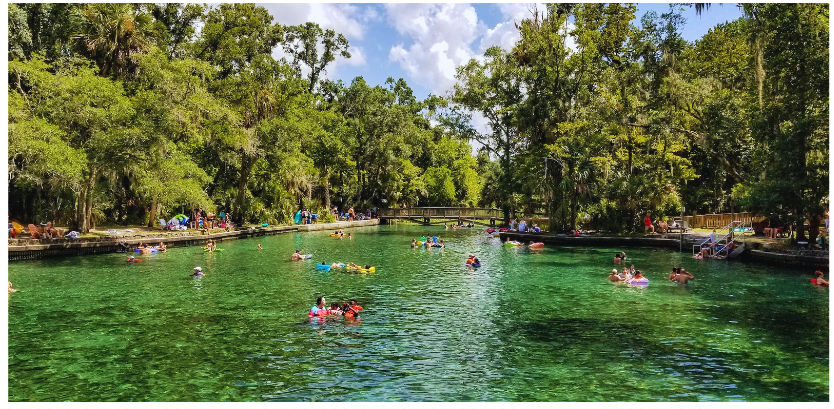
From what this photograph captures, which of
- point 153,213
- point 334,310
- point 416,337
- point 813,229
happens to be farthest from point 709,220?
point 153,213

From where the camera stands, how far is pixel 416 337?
1491 cm

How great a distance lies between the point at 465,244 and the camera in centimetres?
4250

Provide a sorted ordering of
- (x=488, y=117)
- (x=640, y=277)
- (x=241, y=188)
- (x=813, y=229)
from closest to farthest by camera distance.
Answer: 1. (x=640, y=277)
2. (x=813, y=229)
3. (x=241, y=188)
4. (x=488, y=117)

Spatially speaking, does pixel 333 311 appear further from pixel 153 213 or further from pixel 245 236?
pixel 245 236

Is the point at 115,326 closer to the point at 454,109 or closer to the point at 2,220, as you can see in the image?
the point at 2,220

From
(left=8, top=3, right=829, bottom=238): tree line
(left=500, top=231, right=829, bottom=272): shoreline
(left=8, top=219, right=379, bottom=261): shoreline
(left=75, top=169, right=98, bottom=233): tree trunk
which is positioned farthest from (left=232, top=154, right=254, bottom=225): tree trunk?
(left=500, top=231, right=829, bottom=272): shoreline

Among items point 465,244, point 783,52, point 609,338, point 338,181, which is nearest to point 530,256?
point 465,244

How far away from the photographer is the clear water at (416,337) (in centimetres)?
1107

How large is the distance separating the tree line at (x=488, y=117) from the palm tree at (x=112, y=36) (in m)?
0.12

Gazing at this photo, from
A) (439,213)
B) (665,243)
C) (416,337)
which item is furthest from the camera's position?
(439,213)

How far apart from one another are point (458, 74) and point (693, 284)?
3774 cm

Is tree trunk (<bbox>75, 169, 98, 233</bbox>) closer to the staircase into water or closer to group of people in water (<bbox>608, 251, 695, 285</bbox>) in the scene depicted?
group of people in water (<bbox>608, 251, 695, 285</bbox>)

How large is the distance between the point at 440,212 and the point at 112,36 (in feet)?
126

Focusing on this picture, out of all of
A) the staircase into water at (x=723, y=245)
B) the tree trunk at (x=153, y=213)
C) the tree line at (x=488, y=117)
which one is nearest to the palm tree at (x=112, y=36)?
the tree line at (x=488, y=117)
